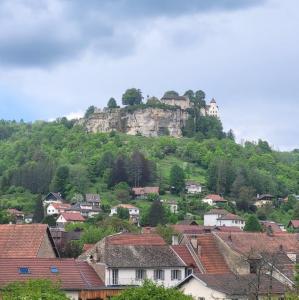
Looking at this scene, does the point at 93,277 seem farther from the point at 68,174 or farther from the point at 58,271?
the point at 68,174

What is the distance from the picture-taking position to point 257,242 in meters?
54.7

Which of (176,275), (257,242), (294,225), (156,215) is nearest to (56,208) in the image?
→ (156,215)

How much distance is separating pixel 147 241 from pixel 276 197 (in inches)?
5304

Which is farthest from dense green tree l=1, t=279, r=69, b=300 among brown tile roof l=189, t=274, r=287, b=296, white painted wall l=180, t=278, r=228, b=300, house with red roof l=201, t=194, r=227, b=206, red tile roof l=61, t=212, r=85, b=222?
house with red roof l=201, t=194, r=227, b=206

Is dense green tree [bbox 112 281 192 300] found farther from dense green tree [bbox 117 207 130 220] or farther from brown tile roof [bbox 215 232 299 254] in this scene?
dense green tree [bbox 117 207 130 220]

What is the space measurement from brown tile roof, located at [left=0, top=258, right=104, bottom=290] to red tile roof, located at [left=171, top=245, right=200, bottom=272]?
7.06 meters

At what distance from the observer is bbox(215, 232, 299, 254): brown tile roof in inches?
2068

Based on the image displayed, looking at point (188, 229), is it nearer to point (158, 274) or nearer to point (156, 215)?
point (156, 215)

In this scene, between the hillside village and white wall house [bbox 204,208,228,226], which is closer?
the hillside village

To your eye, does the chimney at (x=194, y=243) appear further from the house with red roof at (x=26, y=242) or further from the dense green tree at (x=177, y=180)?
the dense green tree at (x=177, y=180)

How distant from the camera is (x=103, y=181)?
17812 cm

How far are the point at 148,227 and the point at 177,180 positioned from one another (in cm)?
6426

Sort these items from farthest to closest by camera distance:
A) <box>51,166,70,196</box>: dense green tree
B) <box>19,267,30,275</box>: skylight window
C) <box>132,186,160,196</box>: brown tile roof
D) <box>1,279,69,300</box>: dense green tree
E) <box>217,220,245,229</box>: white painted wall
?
<box>51,166,70,196</box>: dense green tree < <box>132,186,160,196</box>: brown tile roof < <box>217,220,245,229</box>: white painted wall < <box>19,267,30,275</box>: skylight window < <box>1,279,69,300</box>: dense green tree

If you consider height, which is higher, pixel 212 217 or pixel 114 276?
pixel 212 217
